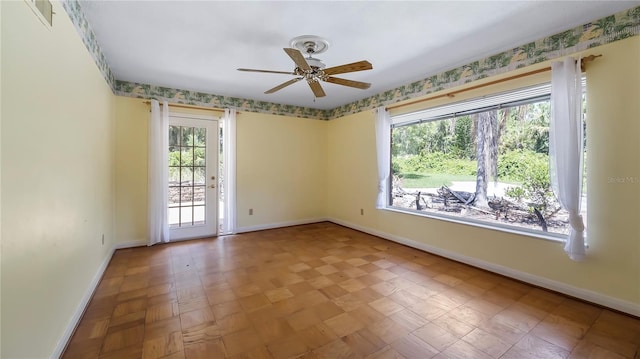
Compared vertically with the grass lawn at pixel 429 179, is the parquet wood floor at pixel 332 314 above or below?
below

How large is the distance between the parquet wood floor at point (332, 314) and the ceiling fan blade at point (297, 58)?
6.78 ft

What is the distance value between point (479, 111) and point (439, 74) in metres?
0.73

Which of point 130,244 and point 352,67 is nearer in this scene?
point 352,67

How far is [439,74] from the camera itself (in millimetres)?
3473

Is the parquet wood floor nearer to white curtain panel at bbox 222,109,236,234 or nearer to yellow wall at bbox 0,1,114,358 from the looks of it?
yellow wall at bbox 0,1,114,358

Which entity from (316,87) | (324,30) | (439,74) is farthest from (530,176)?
(324,30)

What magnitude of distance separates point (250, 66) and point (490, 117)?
2925 millimetres

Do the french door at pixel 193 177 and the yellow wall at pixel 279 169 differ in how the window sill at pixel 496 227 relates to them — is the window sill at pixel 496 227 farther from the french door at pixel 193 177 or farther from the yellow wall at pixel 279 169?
the french door at pixel 193 177

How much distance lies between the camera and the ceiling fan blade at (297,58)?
2.01 metres

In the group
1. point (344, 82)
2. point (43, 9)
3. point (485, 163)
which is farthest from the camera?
point (485, 163)

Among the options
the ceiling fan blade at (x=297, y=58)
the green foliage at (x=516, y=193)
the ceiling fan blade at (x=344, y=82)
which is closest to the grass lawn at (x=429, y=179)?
the green foliage at (x=516, y=193)

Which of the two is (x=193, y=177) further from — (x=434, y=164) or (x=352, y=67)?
(x=434, y=164)

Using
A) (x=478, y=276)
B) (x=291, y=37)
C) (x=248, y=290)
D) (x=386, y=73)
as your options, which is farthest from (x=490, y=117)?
(x=248, y=290)

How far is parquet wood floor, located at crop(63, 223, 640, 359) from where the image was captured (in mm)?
1706
